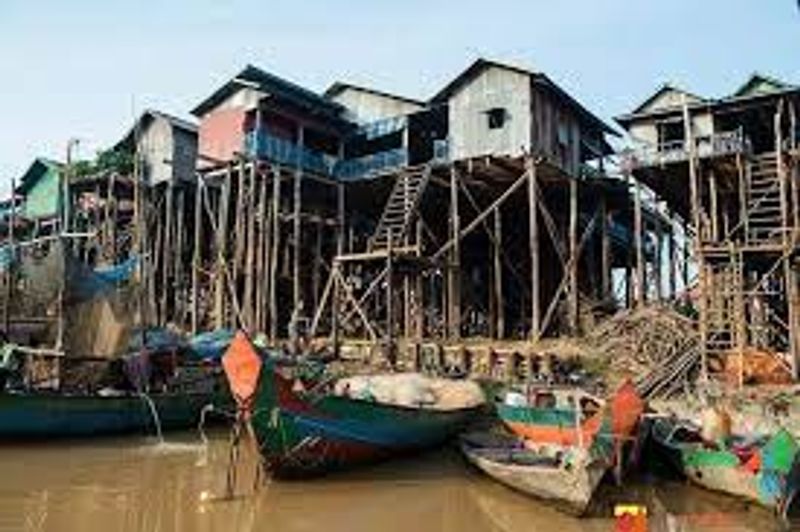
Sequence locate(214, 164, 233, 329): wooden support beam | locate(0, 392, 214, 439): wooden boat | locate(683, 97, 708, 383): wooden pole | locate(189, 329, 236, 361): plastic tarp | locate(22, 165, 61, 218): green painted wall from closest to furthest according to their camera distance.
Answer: locate(0, 392, 214, 439): wooden boat, locate(683, 97, 708, 383): wooden pole, locate(189, 329, 236, 361): plastic tarp, locate(214, 164, 233, 329): wooden support beam, locate(22, 165, 61, 218): green painted wall

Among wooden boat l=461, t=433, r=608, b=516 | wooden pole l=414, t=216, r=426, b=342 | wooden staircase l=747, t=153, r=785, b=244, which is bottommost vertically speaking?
wooden boat l=461, t=433, r=608, b=516

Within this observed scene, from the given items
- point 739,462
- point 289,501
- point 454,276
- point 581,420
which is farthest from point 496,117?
point 289,501

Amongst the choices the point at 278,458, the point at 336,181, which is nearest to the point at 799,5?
the point at 278,458

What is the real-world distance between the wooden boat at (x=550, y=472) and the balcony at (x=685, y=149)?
12.8m

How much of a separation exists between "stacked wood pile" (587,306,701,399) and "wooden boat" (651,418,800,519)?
3.99 meters

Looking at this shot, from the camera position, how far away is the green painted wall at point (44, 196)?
126ft

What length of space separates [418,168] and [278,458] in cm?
1448

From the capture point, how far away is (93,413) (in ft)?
58.7

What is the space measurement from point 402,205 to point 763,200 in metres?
10.1

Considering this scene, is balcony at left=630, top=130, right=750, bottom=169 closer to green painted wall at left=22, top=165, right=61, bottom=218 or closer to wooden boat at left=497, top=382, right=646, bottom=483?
wooden boat at left=497, top=382, right=646, bottom=483

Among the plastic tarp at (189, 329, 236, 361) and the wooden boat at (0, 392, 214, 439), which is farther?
the plastic tarp at (189, 329, 236, 361)

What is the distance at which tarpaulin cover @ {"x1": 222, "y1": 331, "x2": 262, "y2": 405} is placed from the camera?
1359 cm

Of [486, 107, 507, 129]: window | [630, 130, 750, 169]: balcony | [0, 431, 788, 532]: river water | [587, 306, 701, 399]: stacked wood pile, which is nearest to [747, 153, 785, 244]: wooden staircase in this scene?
[630, 130, 750, 169]: balcony

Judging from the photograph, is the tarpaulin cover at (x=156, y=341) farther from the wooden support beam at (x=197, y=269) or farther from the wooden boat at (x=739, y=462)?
the wooden boat at (x=739, y=462)
